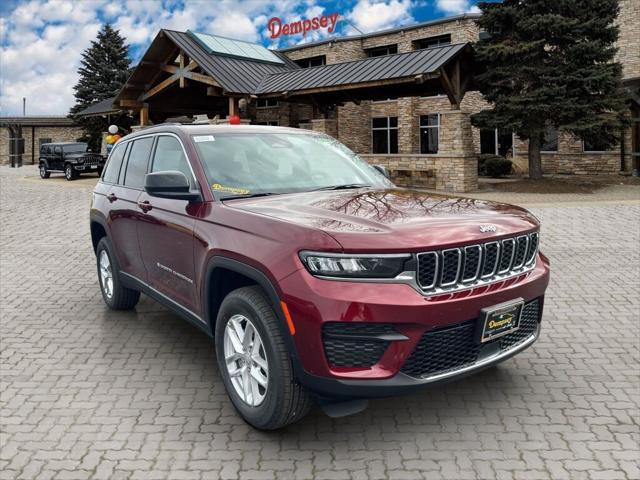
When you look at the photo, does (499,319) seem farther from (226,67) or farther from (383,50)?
(383,50)

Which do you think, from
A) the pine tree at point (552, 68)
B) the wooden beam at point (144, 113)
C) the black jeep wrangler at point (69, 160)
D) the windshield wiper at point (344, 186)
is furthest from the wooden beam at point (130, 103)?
the windshield wiper at point (344, 186)

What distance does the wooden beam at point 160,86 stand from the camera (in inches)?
1100

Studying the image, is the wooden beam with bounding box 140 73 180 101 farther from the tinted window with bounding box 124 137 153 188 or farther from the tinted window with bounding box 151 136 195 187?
the tinted window with bounding box 151 136 195 187

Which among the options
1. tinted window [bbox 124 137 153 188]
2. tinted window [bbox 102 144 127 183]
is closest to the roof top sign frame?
tinted window [bbox 102 144 127 183]

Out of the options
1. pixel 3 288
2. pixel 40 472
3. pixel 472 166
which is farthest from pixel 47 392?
pixel 472 166

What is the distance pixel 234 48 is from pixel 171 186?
2641cm

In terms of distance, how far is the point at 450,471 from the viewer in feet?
10.9

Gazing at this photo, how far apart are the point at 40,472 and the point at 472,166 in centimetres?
1942

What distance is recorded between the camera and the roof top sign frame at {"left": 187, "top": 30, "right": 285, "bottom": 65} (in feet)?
89.7

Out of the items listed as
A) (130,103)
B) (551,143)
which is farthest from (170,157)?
(551,143)

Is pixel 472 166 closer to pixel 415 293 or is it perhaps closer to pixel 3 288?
pixel 3 288

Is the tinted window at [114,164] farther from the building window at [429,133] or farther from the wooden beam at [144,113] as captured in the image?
the building window at [429,133]

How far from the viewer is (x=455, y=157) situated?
816 inches

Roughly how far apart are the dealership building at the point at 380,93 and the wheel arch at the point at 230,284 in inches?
665
